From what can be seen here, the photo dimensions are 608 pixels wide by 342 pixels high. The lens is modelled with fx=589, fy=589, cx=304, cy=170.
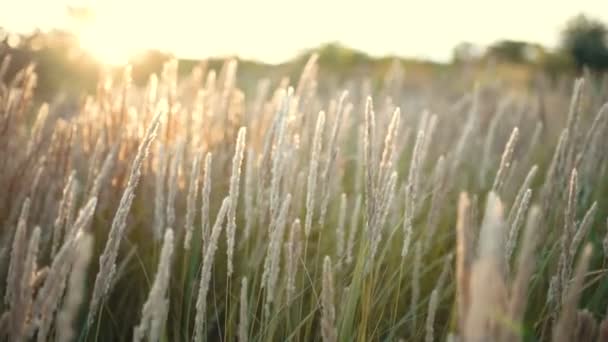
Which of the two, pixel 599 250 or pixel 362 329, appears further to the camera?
pixel 599 250

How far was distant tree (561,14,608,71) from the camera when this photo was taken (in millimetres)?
25562

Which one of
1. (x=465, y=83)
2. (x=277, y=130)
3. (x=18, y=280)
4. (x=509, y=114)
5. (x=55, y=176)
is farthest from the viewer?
(x=465, y=83)

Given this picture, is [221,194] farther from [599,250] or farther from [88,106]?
[599,250]

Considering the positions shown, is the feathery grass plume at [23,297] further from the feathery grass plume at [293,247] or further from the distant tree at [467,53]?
the distant tree at [467,53]

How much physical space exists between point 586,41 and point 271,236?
2943 cm

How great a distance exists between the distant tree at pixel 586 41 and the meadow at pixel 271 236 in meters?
25.8

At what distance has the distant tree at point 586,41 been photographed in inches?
1006

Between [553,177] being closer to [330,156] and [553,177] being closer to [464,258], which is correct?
[330,156]

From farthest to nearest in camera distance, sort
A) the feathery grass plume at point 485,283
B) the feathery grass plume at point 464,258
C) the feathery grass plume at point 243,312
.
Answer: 1. the feathery grass plume at point 243,312
2. the feathery grass plume at point 464,258
3. the feathery grass plume at point 485,283

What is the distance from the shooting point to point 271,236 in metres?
1.21

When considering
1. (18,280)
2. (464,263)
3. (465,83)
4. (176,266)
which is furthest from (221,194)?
(465,83)

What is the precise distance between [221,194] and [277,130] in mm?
831

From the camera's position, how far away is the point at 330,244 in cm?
205

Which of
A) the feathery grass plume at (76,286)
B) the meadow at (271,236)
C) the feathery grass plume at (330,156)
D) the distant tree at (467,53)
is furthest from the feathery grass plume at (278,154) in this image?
the distant tree at (467,53)
